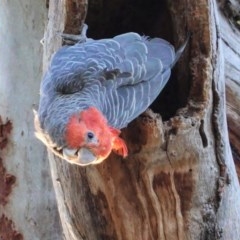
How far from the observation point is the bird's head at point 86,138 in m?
1.29

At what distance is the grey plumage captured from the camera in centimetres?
139

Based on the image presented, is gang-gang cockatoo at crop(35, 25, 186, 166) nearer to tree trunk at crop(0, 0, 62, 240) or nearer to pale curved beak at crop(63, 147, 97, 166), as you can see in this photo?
pale curved beak at crop(63, 147, 97, 166)

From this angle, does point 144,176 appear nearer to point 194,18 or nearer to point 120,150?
point 120,150

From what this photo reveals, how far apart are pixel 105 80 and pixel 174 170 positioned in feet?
1.03

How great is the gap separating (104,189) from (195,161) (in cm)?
26

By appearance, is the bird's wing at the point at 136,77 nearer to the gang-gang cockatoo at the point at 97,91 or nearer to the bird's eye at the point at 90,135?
the gang-gang cockatoo at the point at 97,91

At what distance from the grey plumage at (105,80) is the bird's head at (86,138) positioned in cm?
3

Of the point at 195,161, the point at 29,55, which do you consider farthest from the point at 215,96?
the point at 29,55

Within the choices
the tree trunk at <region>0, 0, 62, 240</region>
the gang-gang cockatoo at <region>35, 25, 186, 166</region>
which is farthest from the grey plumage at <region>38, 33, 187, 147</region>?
the tree trunk at <region>0, 0, 62, 240</region>

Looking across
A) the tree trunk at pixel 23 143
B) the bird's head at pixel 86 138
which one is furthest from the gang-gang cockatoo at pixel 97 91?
the tree trunk at pixel 23 143

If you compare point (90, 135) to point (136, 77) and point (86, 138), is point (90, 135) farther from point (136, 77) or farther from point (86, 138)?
point (136, 77)

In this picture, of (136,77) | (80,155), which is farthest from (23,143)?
(80,155)

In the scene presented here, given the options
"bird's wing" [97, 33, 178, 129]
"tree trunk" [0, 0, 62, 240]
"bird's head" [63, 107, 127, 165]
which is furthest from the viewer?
"tree trunk" [0, 0, 62, 240]

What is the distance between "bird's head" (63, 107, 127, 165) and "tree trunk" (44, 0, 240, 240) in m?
0.20
